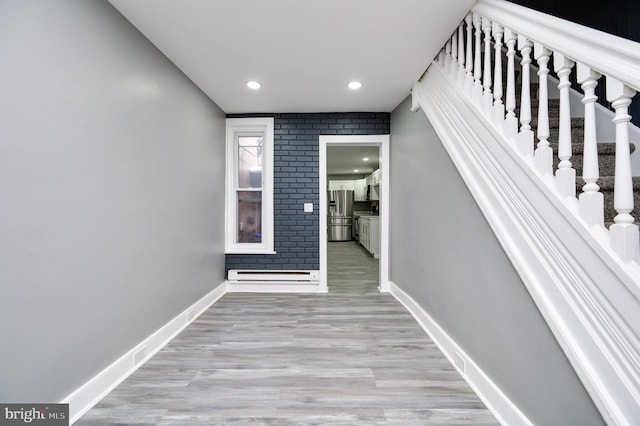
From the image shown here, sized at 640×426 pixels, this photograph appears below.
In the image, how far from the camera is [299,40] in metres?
2.05

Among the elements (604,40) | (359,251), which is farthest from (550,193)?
(359,251)

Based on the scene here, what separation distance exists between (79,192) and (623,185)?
2.37 m

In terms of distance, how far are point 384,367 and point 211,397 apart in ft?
3.73

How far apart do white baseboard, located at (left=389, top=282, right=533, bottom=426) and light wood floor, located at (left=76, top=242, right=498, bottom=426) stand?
5 cm

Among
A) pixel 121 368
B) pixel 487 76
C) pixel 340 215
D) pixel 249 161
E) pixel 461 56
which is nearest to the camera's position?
pixel 487 76

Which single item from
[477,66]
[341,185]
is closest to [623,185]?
[477,66]

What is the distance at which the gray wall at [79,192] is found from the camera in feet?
3.97

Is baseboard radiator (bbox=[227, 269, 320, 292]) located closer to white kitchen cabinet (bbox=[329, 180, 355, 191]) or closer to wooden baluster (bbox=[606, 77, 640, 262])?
wooden baluster (bbox=[606, 77, 640, 262])

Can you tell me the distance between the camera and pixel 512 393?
1.45 m

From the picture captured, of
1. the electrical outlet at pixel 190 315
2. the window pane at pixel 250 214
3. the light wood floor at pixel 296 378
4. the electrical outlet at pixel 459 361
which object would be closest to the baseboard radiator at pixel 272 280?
the window pane at pixel 250 214

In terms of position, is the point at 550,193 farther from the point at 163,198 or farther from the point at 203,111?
the point at 203,111

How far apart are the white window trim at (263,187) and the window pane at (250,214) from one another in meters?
0.09

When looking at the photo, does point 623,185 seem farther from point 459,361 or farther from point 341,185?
point 341,185

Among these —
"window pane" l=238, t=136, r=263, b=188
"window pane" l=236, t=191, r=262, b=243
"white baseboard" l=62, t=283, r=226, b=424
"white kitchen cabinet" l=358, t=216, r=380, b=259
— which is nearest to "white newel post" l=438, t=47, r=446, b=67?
"window pane" l=238, t=136, r=263, b=188
